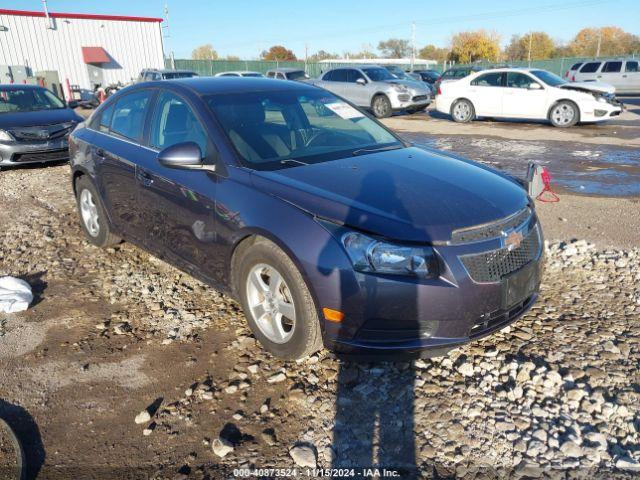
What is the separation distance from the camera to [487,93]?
50.6 feet

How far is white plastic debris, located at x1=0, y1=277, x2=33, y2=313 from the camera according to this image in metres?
4.11

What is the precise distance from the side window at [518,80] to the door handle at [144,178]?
13.3 m

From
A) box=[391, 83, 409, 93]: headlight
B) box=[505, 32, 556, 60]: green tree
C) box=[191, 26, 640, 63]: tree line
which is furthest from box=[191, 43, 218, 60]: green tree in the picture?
box=[391, 83, 409, 93]: headlight

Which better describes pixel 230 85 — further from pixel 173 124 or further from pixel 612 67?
pixel 612 67

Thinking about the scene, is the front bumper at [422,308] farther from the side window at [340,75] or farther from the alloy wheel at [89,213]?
the side window at [340,75]

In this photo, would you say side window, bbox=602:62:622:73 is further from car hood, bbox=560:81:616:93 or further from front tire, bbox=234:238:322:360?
front tire, bbox=234:238:322:360

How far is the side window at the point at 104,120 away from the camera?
4855 millimetres

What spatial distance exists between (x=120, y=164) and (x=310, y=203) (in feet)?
7.29

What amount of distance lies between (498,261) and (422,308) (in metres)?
0.54

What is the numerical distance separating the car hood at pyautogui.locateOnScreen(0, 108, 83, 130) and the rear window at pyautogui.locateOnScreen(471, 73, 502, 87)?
37.3 ft

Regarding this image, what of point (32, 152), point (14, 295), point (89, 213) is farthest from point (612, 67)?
point (14, 295)

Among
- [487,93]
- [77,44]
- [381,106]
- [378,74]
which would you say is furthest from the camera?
[77,44]

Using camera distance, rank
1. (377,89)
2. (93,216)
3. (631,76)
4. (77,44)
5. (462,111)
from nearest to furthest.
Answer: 1. (93,216)
2. (462,111)
3. (377,89)
4. (631,76)
5. (77,44)

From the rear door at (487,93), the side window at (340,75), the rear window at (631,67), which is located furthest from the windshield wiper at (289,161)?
the rear window at (631,67)
